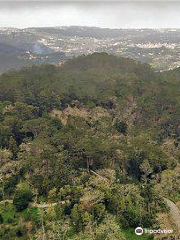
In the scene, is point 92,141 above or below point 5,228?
above

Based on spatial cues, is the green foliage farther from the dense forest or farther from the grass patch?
the grass patch

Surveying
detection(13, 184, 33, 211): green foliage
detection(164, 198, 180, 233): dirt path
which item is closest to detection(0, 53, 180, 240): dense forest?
detection(13, 184, 33, 211): green foliage

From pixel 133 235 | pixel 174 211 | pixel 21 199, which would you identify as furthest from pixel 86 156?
pixel 133 235

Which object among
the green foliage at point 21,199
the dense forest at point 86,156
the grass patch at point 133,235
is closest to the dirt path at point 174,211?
the dense forest at point 86,156

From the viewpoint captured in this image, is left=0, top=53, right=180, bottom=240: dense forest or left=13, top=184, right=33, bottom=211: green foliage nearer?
left=0, top=53, right=180, bottom=240: dense forest

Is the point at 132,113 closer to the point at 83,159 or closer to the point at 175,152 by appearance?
the point at 175,152

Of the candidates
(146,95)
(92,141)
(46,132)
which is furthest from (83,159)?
(146,95)

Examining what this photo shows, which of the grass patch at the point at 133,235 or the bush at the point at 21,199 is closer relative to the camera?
the grass patch at the point at 133,235

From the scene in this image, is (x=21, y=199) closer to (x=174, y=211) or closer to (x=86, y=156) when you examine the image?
(x=86, y=156)

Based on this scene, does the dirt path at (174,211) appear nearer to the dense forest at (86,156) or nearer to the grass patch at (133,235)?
the dense forest at (86,156)
